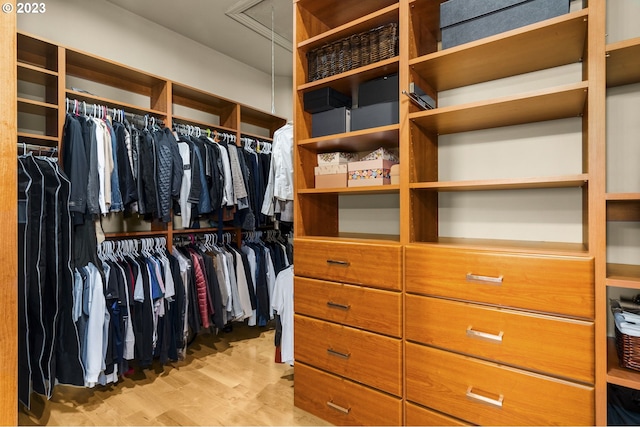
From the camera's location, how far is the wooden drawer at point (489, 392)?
116 centimetres

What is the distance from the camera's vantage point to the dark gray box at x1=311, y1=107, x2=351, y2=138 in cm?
182

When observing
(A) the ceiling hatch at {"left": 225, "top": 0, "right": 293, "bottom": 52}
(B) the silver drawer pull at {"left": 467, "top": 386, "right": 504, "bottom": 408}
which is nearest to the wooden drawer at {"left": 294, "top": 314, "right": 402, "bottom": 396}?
(B) the silver drawer pull at {"left": 467, "top": 386, "right": 504, "bottom": 408}

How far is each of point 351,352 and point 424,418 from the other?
417 mm

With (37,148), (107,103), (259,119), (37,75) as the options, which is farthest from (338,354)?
(259,119)

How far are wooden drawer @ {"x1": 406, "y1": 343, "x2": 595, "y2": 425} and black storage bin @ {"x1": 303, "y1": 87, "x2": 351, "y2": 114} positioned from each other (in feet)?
4.34

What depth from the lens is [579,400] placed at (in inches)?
44.9

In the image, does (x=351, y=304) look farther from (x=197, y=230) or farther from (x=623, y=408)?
(x=197, y=230)

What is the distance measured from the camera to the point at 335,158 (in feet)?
6.30

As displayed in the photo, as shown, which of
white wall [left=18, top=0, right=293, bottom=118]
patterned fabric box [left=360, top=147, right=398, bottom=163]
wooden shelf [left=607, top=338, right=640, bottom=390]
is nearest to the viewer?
wooden shelf [left=607, top=338, right=640, bottom=390]

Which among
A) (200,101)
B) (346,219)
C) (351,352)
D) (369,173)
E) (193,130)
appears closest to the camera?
(351,352)

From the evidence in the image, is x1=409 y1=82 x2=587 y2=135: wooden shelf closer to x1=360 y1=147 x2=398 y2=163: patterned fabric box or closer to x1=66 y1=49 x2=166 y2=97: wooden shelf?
x1=360 y1=147 x2=398 y2=163: patterned fabric box

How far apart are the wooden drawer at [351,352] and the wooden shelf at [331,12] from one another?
158 cm

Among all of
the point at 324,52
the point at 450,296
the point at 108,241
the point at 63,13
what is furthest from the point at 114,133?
the point at 450,296

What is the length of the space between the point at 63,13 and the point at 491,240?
3.21 meters
